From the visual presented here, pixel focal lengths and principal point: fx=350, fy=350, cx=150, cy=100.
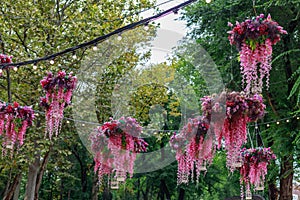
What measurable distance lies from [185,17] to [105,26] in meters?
2.06

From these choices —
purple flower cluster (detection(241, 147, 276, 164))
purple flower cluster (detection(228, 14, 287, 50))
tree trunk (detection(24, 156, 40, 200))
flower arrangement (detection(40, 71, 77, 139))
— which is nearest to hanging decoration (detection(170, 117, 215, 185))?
purple flower cluster (detection(241, 147, 276, 164))

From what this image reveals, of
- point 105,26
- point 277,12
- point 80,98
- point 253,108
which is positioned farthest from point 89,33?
point 253,108

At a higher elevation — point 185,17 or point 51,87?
point 185,17

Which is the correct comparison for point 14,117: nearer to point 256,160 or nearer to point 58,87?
point 58,87

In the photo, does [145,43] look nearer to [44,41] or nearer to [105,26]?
[105,26]

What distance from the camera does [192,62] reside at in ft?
29.6

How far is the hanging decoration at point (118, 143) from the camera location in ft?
14.9

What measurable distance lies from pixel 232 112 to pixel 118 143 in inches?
63.8

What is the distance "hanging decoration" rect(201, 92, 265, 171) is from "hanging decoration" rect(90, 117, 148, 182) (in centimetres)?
116

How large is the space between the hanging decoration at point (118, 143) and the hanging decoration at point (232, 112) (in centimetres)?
116

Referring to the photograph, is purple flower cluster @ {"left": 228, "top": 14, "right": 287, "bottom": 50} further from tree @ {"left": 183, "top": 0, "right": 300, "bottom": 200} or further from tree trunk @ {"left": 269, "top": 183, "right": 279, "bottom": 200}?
tree trunk @ {"left": 269, "top": 183, "right": 279, "bottom": 200}

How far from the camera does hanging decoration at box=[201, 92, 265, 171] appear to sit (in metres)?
3.64

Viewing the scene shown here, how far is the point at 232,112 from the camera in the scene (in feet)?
12.0

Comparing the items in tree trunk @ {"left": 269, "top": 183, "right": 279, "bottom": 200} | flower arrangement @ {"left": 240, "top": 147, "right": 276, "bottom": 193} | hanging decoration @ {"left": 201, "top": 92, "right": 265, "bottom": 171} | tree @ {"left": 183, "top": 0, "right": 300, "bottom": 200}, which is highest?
tree @ {"left": 183, "top": 0, "right": 300, "bottom": 200}
